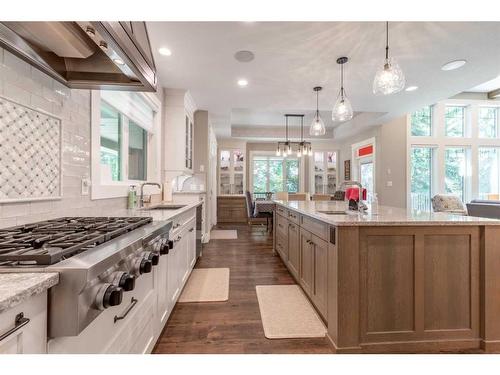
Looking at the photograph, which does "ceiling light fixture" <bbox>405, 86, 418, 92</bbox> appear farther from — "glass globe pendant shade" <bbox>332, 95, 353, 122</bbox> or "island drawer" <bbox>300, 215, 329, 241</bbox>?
"island drawer" <bbox>300, 215, 329, 241</bbox>

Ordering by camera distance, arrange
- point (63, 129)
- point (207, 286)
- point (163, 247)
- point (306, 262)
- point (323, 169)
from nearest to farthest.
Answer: point (163, 247) < point (63, 129) < point (306, 262) < point (207, 286) < point (323, 169)

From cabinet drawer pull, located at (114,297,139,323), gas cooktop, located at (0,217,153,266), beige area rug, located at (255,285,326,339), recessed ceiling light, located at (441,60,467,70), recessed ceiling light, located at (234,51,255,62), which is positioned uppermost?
recessed ceiling light, located at (441,60,467,70)

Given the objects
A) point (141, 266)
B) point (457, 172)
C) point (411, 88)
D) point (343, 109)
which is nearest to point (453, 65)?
point (411, 88)

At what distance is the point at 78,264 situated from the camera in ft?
2.31

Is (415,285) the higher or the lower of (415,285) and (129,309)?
the lower

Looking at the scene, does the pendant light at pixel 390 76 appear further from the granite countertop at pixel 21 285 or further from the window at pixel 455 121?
the window at pixel 455 121

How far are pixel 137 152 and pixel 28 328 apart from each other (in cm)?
281

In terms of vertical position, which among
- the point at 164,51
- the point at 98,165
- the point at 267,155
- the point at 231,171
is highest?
the point at 164,51

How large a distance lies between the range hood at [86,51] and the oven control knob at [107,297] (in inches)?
39.5

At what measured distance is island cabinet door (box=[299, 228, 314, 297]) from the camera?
7.18 ft

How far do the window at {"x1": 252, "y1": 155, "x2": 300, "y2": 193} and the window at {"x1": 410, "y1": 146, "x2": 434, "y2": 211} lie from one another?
3.39 m

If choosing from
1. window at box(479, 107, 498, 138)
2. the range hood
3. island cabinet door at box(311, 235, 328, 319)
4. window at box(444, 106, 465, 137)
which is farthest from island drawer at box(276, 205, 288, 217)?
window at box(479, 107, 498, 138)

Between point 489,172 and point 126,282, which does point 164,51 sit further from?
point 489,172

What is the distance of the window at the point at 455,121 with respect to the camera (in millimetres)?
6504
